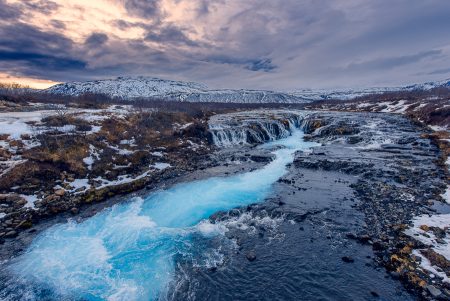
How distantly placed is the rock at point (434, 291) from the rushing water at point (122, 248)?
10.3 metres

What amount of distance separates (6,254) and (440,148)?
41697mm

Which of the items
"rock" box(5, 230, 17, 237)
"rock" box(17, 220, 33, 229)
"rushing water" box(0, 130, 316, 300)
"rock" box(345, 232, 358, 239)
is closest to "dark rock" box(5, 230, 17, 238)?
"rock" box(5, 230, 17, 237)

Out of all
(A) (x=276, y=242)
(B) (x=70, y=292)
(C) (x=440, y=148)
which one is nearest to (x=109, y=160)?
(B) (x=70, y=292)

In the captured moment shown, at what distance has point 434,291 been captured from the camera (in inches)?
366

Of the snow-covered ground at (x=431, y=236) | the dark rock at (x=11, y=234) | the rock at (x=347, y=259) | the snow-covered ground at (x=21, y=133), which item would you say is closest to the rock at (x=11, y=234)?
the dark rock at (x=11, y=234)

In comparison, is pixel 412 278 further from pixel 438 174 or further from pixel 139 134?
pixel 139 134

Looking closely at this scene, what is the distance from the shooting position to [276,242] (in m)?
13.4

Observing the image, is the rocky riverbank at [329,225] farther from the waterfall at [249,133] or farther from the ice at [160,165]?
the waterfall at [249,133]

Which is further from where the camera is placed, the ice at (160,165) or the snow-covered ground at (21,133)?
the ice at (160,165)

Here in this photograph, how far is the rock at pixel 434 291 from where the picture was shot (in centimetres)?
917

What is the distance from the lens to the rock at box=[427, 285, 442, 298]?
9.17 m

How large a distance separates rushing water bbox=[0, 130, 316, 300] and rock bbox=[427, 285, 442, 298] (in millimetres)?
10319

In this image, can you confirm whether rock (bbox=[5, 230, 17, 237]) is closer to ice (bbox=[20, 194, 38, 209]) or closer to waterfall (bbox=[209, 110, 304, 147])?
ice (bbox=[20, 194, 38, 209])

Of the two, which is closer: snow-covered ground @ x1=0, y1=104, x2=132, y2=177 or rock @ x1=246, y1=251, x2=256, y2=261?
rock @ x1=246, y1=251, x2=256, y2=261
